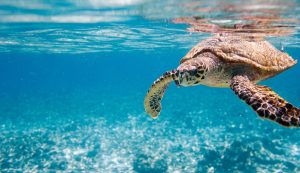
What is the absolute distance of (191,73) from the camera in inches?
226

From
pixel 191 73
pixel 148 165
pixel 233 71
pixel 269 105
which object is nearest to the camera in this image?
pixel 269 105

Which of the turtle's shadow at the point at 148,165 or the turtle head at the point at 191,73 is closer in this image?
the turtle head at the point at 191,73

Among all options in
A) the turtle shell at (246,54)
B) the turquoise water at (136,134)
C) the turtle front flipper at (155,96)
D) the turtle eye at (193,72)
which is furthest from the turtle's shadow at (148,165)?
the turtle eye at (193,72)

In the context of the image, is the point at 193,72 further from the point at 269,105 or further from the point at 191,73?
the point at 269,105

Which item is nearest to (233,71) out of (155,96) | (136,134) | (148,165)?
(155,96)

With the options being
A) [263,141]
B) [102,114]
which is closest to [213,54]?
[263,141]

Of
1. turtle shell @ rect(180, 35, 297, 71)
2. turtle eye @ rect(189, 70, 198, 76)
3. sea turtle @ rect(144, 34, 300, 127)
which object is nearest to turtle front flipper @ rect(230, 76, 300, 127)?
sea turtle @ rect(144, 34, 300, 127)

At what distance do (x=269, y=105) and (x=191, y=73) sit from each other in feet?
6.11

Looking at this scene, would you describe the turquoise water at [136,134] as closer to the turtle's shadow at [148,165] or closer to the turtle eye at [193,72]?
the turtle's shadow at [148,165]

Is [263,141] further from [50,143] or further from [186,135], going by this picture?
[50,143]

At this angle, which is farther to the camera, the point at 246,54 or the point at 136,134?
the point at 136,134

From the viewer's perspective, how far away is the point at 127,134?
14.3 metres

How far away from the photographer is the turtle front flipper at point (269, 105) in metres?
3.92

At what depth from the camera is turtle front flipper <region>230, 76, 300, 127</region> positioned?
392 centimetres
